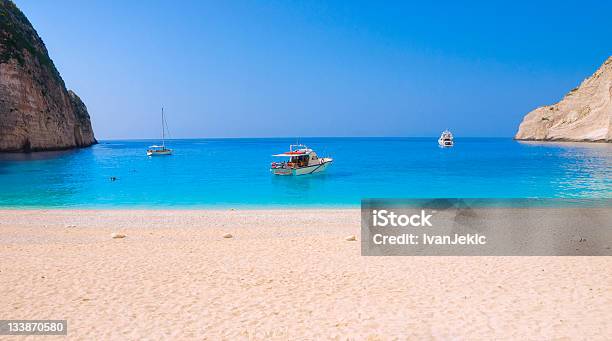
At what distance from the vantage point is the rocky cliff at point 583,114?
9562 cm

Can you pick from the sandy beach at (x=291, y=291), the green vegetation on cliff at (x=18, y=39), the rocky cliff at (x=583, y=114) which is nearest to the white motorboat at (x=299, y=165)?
the sandy beach at (x=291, y=291)

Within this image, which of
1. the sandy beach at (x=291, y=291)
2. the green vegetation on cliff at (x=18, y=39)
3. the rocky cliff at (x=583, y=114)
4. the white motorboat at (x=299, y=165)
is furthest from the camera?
the rocky cliff at (x=583, y=114)

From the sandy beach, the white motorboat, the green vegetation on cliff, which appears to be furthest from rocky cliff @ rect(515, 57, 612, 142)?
the green vegetation on cliff

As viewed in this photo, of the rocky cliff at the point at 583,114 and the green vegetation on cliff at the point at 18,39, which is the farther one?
the rocky cliff at the point at 583,114

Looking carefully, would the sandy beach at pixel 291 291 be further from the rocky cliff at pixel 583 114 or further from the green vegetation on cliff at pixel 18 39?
the rocky cliff at pixel 583 114

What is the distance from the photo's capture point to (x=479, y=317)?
702 cm

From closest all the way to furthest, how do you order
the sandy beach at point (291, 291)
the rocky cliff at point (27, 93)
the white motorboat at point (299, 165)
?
the sandy beach at point (291, 291) → the white motorboat at point (299, 165) → the rocky cliff at point (27, 93)

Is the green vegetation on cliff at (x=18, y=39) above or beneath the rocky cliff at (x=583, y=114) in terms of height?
above

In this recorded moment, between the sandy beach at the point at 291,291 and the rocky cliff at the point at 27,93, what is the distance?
6303 cm

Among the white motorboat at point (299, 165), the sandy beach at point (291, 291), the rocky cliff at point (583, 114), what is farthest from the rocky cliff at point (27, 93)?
the rocky cliff at point (583, 114)

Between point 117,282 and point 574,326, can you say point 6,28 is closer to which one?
point 117,282

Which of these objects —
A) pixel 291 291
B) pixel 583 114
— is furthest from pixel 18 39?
pixel 583 114

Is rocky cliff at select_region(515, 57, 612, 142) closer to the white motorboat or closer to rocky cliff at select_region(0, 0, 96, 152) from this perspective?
the white motorboat

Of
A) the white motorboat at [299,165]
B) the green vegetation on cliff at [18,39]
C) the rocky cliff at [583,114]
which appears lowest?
the white motorboat at [299,165]
